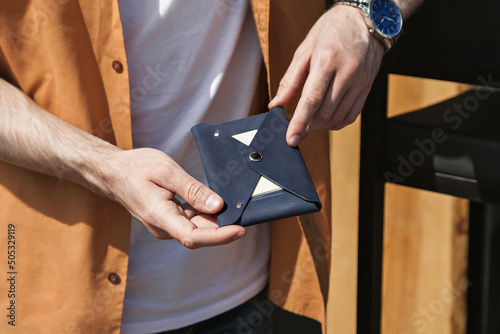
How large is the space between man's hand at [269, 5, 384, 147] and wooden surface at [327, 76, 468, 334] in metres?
0.88

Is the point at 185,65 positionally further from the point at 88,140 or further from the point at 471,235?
the point at 471,235

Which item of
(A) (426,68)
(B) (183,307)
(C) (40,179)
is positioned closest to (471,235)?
(A) (426,68)

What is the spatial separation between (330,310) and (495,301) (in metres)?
0.66

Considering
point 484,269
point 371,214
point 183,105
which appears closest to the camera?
point 183,105

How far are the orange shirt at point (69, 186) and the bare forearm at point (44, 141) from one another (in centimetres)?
3

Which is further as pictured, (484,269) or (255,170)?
(484,269)

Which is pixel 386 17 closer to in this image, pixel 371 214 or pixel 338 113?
pixel 338 113

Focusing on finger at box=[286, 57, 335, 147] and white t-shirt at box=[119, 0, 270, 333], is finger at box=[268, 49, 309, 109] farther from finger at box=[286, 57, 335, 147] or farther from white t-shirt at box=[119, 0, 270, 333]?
white t-shirt at box=[119, 0, 270, 333]

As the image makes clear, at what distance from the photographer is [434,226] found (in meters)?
1.76

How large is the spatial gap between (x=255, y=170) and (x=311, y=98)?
0.40 feet

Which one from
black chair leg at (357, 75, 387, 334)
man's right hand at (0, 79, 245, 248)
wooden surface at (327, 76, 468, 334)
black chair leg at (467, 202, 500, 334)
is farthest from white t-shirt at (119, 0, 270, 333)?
wooden surface at (327, 76, 468, 334)

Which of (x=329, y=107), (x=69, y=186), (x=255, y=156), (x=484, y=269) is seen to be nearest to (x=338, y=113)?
(x=329, y=107)

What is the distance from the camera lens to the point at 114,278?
37.4 inches

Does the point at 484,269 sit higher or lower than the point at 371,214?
lower
